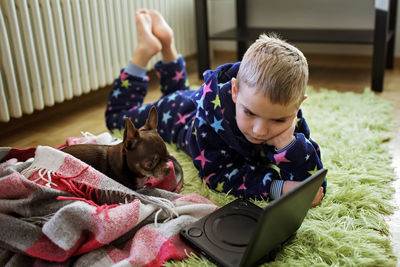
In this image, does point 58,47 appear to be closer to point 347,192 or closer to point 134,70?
point 134,70

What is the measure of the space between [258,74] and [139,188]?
43cm

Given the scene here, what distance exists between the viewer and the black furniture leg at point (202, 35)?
2.28 m

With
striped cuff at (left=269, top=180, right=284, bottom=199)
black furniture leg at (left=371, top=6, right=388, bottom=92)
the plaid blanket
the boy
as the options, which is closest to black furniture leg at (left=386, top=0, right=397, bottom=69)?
black furniture leg at (left=371, top=6, right=388, bottom=92)

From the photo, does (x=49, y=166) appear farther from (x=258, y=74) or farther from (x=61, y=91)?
(x=61, y=91)

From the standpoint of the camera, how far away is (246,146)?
1.13 meters

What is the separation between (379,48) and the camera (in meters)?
1.94

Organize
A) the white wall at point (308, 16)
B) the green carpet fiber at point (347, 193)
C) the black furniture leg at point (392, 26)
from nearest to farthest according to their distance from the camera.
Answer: the green carpet fiber at point (347, 193)
the black furniture leg at point (392, 26)
the white wall at point (308, 16)

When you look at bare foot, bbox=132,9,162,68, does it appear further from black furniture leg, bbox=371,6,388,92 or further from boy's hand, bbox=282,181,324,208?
black furniture leg, bbox=371,6,388,92

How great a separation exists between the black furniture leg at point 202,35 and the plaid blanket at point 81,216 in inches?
56.5

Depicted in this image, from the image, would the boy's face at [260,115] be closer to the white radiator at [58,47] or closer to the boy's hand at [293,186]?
the boy's hand at [293,186]

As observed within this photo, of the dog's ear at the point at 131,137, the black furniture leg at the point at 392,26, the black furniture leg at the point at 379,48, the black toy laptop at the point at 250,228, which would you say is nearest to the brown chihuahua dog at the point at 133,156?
the dog's ear at the point at 131,137

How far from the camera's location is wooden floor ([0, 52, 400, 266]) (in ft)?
5.12

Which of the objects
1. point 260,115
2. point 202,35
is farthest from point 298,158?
point 202,35

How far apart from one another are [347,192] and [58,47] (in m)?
1.20
